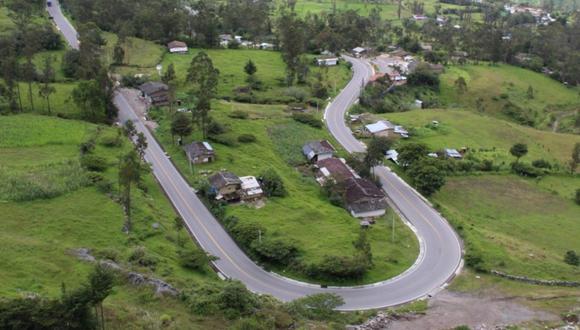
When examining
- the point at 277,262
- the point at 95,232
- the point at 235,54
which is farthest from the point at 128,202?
the point at 235,54

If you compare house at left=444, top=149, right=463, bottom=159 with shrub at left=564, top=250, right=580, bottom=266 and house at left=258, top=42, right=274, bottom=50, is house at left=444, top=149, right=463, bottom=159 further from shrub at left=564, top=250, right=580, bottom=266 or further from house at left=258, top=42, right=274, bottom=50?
house at left=258, top=42, right=274, bottom=50

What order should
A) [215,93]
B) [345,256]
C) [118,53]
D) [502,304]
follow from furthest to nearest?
[118,53]
[215,93]
[345,256]
[502,304]

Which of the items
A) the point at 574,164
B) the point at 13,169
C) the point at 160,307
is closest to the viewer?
the point at 160,307

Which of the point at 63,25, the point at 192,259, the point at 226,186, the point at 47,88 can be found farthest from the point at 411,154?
the point at 63,25

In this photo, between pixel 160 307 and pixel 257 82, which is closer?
pixel 160 307

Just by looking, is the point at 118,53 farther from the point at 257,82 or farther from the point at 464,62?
the point at 464,62

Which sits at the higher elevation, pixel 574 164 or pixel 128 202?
pixel 128 202

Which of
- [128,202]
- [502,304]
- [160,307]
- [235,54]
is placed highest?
[235,54]

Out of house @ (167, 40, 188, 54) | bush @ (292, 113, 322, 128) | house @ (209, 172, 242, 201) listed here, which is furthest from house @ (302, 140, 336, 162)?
house @ (167, 40, 188, 54)

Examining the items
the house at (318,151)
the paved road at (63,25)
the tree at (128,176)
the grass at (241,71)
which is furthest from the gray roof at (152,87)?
the tree at (128,176)
